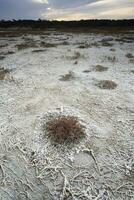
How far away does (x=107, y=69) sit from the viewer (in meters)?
14.4

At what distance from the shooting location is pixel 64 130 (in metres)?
7.35

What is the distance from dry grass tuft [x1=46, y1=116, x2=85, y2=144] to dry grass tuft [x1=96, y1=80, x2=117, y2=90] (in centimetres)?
391

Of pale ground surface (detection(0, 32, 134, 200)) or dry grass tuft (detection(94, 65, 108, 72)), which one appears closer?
pale ground surface (detection(0, 32, 134, 200))

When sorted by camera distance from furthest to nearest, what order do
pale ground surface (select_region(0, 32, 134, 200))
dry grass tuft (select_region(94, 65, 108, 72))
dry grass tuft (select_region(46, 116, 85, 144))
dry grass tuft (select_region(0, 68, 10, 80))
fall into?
dry grass tuft (select_region(94, 65, 108, 72)), dry grass tuft (select_region(0, 68, 10, 80)), dry grass tuft (select_region(46, 116, 85, 144)), pale ground surface (select_region(0, 32, 134, 200))

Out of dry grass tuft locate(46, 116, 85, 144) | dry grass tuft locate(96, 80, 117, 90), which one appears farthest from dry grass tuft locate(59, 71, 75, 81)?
dry grass tuft locate(46, 116, 85, 144)

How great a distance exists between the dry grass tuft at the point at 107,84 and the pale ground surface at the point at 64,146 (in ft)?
0.82

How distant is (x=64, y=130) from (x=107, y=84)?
5.11 meters

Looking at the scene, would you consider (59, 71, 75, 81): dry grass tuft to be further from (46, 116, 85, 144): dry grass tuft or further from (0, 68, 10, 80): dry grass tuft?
(46, 116, 85, 144): dry grass tuft

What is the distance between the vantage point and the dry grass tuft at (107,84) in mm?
11385

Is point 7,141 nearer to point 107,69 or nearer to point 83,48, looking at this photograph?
point 107,69

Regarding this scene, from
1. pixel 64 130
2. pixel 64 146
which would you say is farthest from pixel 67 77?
pixel 64 146

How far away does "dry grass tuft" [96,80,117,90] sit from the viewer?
1139cm

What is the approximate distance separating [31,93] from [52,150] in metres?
4.41

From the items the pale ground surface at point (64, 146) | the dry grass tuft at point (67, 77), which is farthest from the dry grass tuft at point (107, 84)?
the dry grass tuft at point (67, 77)
